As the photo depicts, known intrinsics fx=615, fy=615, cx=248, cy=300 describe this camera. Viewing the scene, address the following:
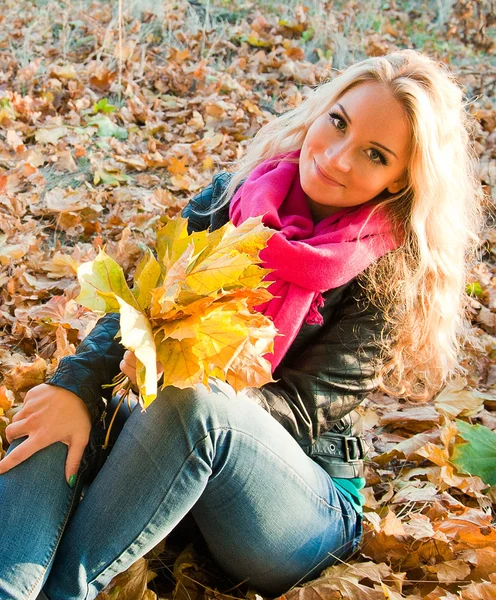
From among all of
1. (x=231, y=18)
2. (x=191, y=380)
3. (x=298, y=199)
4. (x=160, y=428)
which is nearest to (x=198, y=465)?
(x=160, y=428)

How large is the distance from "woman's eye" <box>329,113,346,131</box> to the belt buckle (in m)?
0.81

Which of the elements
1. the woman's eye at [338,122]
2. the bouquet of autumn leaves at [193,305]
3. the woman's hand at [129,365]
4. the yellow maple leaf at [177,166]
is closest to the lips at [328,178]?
the woman's eye at [338,122]

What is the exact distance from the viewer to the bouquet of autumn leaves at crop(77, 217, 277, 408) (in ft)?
3.54

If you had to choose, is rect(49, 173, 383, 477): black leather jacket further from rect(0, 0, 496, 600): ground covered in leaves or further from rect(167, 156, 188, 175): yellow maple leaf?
rect(167, 156, 188, 175): yellow maple leaf

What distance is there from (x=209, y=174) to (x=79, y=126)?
2.75 ft

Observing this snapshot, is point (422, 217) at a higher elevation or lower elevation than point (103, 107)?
higher

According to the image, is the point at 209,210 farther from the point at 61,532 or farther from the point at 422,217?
the point at 61,532

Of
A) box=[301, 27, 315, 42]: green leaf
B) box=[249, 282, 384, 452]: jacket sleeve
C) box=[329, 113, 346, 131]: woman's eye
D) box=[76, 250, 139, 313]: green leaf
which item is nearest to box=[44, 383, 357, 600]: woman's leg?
box=[249, 282, 384, 452]: jacket sleeve

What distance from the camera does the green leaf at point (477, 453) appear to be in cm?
182

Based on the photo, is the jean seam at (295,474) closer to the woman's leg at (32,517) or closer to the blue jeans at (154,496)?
the blue jeans at (154,496)

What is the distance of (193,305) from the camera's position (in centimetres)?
111

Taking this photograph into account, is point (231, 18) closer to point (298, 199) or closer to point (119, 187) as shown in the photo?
point (119, 187)

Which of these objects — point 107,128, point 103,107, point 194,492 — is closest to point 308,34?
point 103,107

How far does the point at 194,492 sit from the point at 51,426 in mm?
331
